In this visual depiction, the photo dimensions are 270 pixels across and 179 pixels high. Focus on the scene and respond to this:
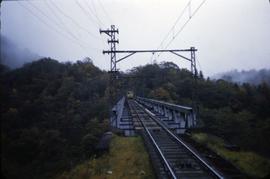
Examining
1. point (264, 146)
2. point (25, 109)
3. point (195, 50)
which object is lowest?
point (264, 146)

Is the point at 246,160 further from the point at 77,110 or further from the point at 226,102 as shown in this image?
the point at 77,110

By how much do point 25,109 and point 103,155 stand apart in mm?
43343

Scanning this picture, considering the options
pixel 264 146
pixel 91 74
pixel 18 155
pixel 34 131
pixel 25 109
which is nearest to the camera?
pixel 264 146

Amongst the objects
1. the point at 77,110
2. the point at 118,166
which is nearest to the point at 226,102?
the point at 77,110

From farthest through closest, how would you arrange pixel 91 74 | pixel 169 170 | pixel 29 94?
pixel 91 74
pixel 29 94
pixel 169 170

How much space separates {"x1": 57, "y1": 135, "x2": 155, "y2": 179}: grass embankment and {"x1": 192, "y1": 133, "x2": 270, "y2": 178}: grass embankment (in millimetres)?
3199

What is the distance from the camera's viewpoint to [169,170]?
33.7 ft

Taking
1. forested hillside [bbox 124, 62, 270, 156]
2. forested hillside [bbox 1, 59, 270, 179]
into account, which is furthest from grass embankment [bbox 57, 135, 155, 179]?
forested hillside [bbox 124, 62, 270, 156]

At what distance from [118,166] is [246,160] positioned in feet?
16.1

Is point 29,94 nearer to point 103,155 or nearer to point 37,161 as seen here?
point 37,161

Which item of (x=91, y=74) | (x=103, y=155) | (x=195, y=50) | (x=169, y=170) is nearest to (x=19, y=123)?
(x=195, y=50)

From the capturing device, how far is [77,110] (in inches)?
3073

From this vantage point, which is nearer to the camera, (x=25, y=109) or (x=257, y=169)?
(x=257, y=169)

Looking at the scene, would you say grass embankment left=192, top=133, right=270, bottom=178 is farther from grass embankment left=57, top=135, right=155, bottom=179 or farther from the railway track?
grass embankment left=57, top=135, right=155, bottom=179
